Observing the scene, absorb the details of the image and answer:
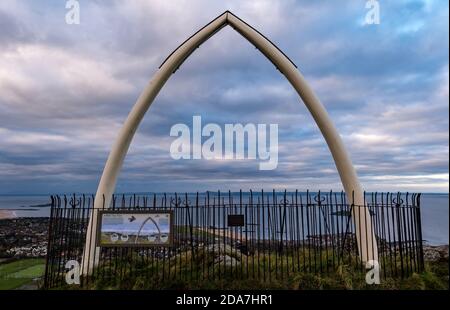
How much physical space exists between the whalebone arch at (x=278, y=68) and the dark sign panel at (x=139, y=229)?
1.18 m

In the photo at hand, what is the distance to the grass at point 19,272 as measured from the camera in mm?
9914

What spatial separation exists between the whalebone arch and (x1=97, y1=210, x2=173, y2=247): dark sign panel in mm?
1176

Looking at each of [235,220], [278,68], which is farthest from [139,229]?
[278,68]

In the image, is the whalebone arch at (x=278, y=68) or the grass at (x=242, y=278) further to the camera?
the whalebone arch at (x=278, y=68)

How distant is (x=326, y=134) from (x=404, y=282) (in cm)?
445

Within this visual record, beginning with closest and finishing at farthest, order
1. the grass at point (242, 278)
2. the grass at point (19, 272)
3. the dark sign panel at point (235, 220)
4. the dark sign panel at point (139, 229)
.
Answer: the grass at point (242, 278) → the dark sign panel at point (139, 229) → the dark sign panel at point (235, 220) → the grass at point (19, 272)

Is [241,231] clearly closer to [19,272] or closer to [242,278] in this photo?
[242,278]

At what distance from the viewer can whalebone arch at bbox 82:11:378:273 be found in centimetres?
1032

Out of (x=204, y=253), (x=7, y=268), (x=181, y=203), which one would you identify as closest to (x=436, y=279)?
(x=204, y=253)

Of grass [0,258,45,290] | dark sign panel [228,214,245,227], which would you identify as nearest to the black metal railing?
dark sign panel [228,214,245,227]

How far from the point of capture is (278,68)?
10609 mm

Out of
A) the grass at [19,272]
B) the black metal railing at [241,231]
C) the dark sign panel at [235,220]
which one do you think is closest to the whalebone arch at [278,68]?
the black metal railing at [241,231]

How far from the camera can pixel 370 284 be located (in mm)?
8633

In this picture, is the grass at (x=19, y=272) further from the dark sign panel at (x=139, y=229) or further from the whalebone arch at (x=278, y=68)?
the dark sign panel at (x=139, y=229)
